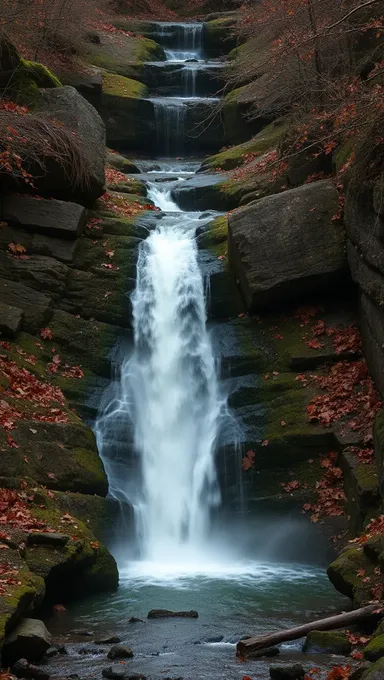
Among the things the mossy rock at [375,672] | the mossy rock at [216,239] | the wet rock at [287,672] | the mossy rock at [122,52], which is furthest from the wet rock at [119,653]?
the mossy rock at [122,52]

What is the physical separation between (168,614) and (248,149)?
14396 millimetres

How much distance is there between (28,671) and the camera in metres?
6.72

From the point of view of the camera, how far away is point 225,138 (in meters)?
23.7

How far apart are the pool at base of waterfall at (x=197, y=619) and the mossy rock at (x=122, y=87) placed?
621 inches

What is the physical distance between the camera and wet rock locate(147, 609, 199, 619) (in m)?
8.66

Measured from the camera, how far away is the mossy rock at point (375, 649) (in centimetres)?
638

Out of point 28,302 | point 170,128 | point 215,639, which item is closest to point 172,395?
point 28,302

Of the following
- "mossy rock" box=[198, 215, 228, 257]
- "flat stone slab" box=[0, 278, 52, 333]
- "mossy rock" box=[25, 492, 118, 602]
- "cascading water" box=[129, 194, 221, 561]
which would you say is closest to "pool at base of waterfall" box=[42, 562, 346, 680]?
"mossy rock" box=[25, 492, 118, 602]

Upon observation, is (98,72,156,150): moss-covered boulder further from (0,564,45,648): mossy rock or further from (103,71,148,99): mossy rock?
(0,564,45,648): mossy rock

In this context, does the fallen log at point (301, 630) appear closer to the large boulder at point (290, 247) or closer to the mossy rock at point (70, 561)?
the mossy rock at point (70, 561)

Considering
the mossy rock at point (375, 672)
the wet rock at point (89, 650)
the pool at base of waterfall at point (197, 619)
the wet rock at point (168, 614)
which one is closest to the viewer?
the mossy rock at point (375, 672)

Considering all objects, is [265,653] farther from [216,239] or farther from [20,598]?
[216,239]

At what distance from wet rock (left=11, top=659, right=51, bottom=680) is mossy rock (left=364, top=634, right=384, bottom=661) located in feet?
7.96

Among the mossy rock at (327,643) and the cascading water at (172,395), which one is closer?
the mossy rock at (327,643)
